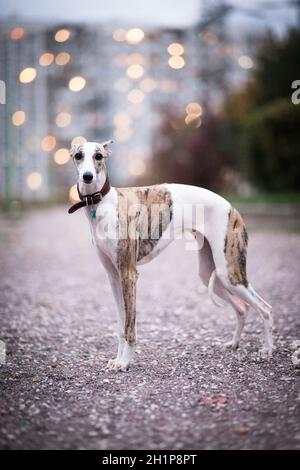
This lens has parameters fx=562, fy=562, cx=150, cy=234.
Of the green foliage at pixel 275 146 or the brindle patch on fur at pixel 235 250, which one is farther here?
the green foliage at pixel 275 146

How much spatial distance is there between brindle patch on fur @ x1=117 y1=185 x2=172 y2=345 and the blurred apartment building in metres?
3.50

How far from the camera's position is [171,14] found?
14.4m

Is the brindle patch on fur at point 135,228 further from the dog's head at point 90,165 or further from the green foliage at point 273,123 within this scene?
the green foliage at point 273,123

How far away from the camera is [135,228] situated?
4.28 meters

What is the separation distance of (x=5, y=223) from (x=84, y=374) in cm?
1070

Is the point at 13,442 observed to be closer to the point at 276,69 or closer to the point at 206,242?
the point at 206,242

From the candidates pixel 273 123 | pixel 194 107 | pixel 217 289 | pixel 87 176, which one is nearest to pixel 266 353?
pixel 217 289

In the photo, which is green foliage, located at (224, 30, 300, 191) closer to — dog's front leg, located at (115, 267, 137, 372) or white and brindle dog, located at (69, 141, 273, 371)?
white and brindle dog, located at (69, 141, 273, 371)

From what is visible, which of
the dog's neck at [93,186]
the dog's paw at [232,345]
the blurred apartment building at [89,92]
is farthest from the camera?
the blurred apartment building at [89,92]

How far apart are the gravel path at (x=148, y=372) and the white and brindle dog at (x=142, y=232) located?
1.33 feet

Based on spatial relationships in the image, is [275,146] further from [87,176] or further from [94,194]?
[87,176]

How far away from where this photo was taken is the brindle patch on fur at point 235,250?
4398 mm

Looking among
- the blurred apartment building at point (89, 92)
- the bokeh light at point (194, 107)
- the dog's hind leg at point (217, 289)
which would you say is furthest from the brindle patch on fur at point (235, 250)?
the bokeh light at point (194, 107)

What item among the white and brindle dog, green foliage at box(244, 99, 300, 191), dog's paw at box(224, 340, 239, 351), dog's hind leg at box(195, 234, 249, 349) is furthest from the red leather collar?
green foliage at box(244, 99, 300, 191)
